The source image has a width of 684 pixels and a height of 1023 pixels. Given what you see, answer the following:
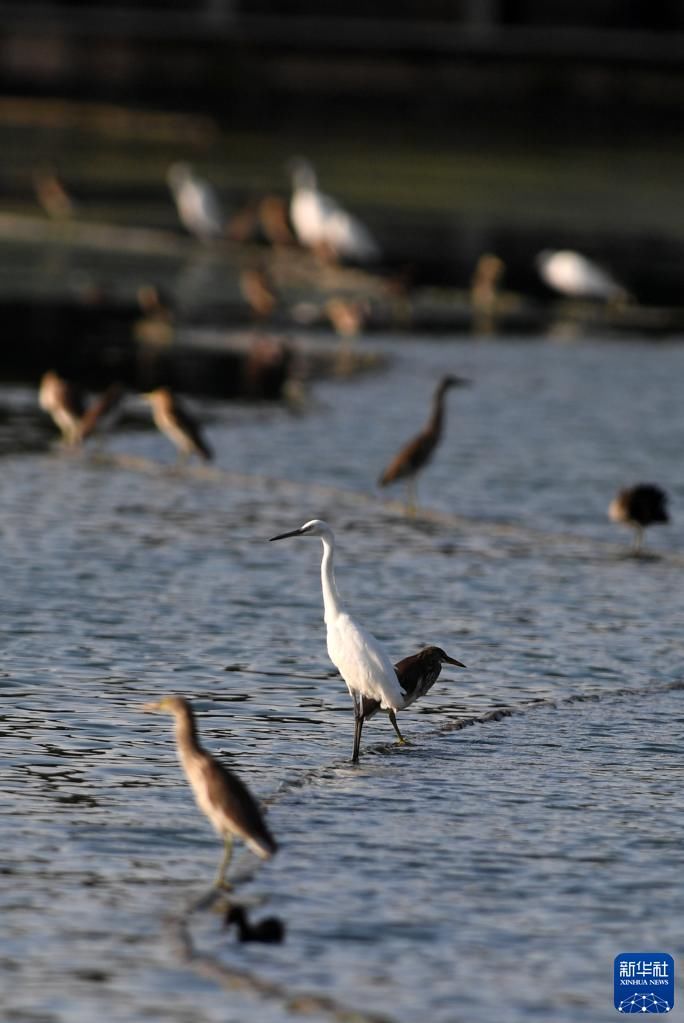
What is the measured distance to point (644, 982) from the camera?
25.0ft

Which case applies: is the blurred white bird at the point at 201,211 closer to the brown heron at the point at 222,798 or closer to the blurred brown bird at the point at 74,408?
the blurred brown bird at the point at 74,408

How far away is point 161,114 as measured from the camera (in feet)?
156

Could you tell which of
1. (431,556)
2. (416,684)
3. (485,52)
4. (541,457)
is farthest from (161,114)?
(416,684)

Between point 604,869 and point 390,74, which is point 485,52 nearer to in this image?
point 390,74

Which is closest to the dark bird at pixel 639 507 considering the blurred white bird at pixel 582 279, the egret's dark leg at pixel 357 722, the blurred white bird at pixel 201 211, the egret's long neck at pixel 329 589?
the egret's long neck at pixel 329 589

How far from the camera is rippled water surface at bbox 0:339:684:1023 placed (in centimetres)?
775

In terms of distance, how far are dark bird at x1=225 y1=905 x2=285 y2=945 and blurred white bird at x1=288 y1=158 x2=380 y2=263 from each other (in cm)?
2563

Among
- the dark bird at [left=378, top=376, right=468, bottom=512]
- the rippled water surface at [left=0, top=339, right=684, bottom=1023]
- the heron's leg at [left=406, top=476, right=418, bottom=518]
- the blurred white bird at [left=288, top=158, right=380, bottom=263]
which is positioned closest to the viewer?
the rippled water surface at [left=0, top=339, right=684, bottom=1023]

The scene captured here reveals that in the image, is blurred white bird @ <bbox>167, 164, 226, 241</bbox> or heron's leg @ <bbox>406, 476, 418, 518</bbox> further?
blurred white bird @ <bbox>167, 164, 226, 241</bbox>

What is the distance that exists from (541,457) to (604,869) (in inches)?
404

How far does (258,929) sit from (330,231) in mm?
26127

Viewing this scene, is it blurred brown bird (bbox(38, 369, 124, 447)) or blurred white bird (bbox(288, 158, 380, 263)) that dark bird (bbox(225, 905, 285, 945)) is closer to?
blurred brown bird (bbox(38, 369, 124, 447))

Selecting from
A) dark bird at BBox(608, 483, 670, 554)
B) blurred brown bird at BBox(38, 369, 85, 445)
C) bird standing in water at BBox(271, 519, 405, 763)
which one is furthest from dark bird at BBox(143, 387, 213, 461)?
bird standing in water at BBox(271, 519, 405, 763)

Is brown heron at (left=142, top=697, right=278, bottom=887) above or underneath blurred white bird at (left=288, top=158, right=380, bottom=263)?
underneath
